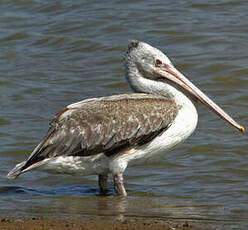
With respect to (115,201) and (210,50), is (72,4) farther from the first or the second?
(115,201)

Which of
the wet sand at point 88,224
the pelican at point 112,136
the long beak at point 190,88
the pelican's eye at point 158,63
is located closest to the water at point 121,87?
the pelican at point 112,136

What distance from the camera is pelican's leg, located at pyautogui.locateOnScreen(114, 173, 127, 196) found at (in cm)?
838

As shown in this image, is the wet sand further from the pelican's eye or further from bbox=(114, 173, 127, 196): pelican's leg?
the pelican's eye

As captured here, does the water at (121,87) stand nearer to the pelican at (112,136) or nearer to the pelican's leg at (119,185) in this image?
the pelican's leg at (119,185)

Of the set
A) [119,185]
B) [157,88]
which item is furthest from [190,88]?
[119,185]

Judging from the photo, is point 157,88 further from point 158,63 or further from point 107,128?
point 107,128

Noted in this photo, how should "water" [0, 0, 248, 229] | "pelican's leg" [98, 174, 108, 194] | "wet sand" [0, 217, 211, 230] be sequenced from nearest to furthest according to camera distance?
"wet sand" [0, 217, 211, 230] → "water" [0, 0, 248, 229] → "pelican's leg" [98, 174, 108, 194]

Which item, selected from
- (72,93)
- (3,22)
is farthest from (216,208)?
(3,22)

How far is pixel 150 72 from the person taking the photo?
9.09 meters

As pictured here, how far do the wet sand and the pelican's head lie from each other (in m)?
2.74

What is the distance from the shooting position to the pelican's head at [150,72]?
29.5 ft

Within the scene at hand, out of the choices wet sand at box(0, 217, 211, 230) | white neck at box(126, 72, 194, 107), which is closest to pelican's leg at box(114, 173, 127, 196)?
white neck at box(126, 72, 194, 107)

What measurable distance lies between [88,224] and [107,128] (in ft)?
7.78

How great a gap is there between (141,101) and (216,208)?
1.70 metres
